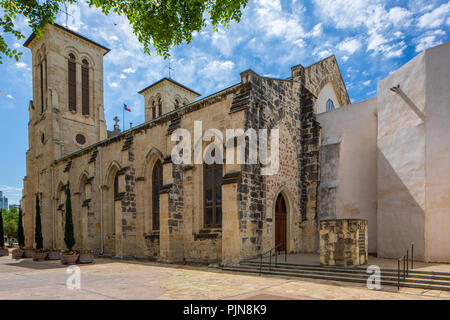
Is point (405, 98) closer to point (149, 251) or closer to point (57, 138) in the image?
point (149, 251)

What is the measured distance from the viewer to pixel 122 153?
17875mm

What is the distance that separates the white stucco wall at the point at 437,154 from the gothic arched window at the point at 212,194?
797 cm

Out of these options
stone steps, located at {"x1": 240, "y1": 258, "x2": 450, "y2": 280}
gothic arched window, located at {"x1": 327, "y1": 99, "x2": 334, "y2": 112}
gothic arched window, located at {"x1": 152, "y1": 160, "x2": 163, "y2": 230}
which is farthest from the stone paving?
Result: gothic arched window, located at {"x1": 327, "y1": 99, "x2": 334, "y2": 112}

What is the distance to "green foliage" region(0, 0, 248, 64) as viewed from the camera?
23.4ft

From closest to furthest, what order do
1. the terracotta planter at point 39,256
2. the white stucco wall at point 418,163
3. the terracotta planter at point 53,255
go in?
the white stucco wall at point 418,163 → the terracotta planter at point 39,256 → the terracotta planter at point 53,255

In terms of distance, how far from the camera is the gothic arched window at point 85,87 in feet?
96.6

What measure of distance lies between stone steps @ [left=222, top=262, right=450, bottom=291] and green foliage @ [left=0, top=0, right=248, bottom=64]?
25.2 feet

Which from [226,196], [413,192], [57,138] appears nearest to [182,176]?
[226,196]

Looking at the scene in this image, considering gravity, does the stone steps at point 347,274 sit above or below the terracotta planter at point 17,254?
above

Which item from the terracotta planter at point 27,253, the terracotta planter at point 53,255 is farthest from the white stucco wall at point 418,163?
the terracotta planter at point 27,253

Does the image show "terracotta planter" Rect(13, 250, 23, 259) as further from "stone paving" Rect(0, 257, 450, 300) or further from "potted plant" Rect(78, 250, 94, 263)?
"stone paving" Rect(0, 257, 450, 300)

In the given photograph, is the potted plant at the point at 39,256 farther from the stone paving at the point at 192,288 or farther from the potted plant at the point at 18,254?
the stone paving at the point at 192,288

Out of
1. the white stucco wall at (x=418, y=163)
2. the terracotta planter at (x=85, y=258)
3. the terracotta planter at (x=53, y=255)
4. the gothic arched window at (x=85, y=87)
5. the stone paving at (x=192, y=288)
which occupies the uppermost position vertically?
the gothic arched window at (x=85, y=87)

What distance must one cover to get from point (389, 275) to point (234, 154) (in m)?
6.38
